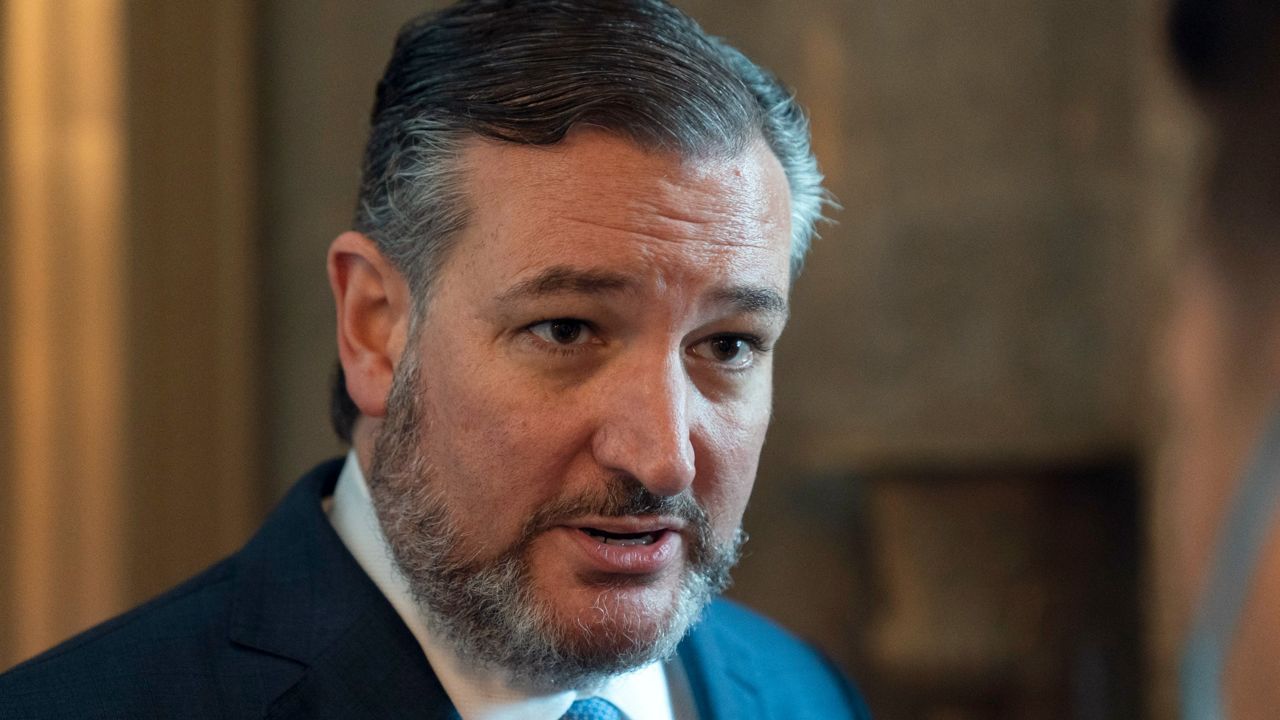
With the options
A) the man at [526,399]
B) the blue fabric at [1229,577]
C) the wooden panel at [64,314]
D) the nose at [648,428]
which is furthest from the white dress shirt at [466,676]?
the blue fabric at [1229,577]

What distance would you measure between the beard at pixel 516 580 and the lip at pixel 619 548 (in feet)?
0.04

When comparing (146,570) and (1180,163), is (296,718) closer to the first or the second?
(146,570)

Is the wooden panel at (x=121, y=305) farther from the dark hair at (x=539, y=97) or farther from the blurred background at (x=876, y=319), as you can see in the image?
the dark hair at (x=539, y=97)

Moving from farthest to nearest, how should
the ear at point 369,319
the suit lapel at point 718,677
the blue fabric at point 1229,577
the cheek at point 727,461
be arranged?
the blue fabric at point 1229,577
the suit lapel at point 718,677
the ear at point 369,319
the cheek at point 727,461

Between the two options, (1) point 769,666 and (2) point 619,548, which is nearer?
(2) point 619,548

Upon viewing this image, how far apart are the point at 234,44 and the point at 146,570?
4.98 feet

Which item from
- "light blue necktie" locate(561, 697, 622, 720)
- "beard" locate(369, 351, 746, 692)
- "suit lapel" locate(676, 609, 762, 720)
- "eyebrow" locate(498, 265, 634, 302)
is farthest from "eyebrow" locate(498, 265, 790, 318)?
"suit lapel" locate(676, 609, 762, 720)

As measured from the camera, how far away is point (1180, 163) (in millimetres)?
4023

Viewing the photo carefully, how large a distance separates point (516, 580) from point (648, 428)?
0.29 meters

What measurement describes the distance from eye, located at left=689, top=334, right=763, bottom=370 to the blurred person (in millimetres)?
2404

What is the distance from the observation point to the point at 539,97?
175 cm

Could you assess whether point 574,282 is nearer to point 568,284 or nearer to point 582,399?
point 568,284

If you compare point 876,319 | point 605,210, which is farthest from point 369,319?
point 876,319

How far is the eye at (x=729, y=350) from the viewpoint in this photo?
1.83 metres
